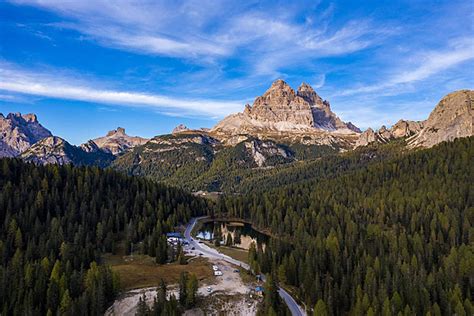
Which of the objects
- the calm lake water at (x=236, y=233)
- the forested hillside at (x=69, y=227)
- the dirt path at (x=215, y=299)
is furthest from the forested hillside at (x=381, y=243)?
the forested hillside at (x=69, y=227)

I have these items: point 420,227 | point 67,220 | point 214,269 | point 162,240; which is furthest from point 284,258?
point 67,220


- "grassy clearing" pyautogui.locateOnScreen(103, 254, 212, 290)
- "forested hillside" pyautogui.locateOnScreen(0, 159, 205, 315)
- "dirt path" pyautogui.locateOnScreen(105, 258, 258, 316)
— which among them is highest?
"forested hillside" pyautogui.locateOnScreen(0, 159, 205, 315)

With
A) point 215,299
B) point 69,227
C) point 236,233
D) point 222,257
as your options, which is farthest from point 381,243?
point 69,227

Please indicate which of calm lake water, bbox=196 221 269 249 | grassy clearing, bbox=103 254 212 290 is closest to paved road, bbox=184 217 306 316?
calm lake water, bbox=196 221 269 249

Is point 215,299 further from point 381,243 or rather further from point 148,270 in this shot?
point 381,243

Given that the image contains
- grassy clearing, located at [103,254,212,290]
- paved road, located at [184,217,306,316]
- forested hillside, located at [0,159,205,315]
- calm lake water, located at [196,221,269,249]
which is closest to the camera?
forested hillside, located at [0,159,205,315]

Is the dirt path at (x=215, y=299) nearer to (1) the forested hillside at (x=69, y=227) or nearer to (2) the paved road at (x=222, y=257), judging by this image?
(1) the forested hillside at (x=69, y=227)

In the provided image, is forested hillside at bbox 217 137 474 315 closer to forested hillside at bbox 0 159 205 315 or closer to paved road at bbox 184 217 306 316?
paved road at bbox 184 217 306 316
